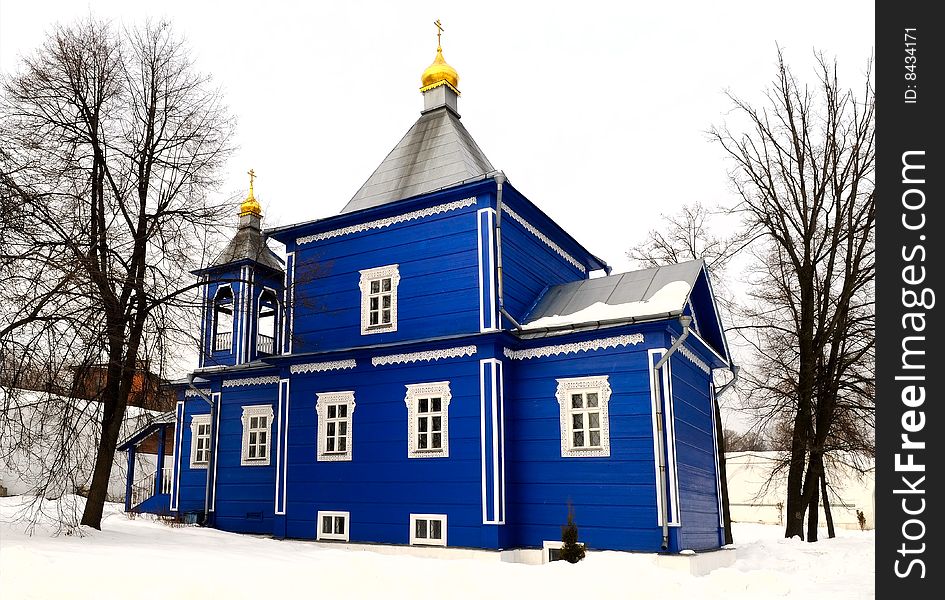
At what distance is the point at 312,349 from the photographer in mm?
17453

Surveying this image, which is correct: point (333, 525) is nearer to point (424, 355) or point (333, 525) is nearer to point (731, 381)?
point (424, 355)

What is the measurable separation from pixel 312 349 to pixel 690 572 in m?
9.43

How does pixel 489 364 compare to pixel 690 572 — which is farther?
pixel 489 364

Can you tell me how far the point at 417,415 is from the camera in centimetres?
1555

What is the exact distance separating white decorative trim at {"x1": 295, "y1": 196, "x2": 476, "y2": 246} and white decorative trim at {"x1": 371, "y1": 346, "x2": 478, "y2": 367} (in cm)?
305

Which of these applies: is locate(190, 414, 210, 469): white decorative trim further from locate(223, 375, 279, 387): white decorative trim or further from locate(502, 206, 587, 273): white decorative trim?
locate(502, 206, 587, 273): white decorative trim

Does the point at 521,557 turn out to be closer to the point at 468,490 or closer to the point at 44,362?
the point at 468,490

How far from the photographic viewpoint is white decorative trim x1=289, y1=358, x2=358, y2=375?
16.7m

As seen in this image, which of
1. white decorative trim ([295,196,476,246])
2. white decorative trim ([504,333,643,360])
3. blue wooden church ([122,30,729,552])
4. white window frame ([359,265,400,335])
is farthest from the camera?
white window frame ([359,265,400,335])

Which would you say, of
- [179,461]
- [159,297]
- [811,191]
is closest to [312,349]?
[159,297]

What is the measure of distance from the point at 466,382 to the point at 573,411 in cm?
220

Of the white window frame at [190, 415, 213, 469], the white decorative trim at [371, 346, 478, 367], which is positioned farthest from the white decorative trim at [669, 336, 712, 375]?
the white window frame at [190, 415, 213, 469]

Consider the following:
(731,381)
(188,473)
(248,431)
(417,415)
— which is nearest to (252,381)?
(248,431)

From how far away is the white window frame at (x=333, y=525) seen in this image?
52.0 ft
